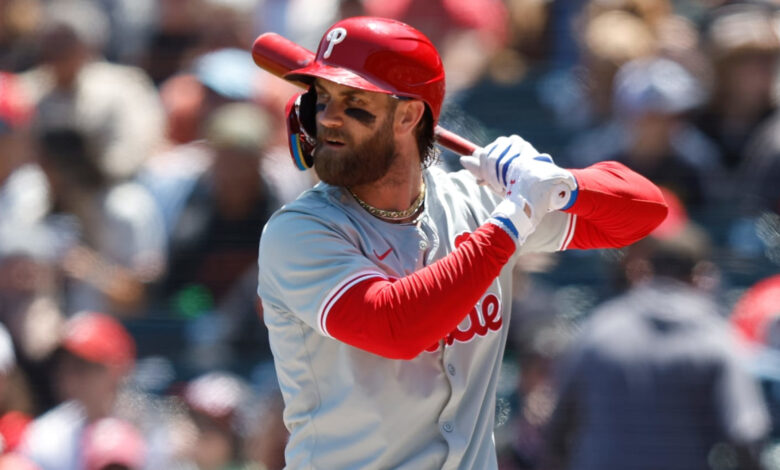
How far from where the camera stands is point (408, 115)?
228 cm

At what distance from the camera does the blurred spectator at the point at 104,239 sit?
4.17 metres

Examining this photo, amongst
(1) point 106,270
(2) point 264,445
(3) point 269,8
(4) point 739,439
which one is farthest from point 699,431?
(3) point 269,8

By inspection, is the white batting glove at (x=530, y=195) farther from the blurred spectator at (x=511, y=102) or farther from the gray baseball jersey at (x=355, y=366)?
the blurred spectator at (x=511, y=102)

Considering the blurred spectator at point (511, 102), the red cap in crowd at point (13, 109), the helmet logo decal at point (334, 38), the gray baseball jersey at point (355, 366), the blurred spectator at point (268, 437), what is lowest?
the blurred spectator at point (268, 437)

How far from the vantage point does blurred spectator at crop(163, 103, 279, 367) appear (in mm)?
3975

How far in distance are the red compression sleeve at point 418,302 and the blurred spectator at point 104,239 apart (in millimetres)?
2220

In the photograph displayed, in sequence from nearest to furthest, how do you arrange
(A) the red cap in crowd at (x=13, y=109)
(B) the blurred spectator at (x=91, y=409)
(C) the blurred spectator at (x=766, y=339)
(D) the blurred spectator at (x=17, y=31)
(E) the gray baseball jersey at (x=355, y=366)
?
(E) the gray baseball jersey at (x=355, y=366) < (C) the blurred spectator at (x=766, y=339) < (B) the blurred spectator at (x=91, y=409) < (A) the red cap in crowd at (x=13, y=109) < (D) the blurred spectator at (x=17, y=31)

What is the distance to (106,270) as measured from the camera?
4.20 metres

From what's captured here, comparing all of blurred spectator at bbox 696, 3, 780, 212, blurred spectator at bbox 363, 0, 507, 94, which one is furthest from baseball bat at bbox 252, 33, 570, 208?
blurred spectator at bbox 363, 0, 507, 94

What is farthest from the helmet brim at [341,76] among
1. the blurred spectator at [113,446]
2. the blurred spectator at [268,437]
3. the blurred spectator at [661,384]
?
the blurred spectator at [113,446]

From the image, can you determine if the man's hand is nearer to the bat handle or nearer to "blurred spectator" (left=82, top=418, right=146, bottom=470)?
the bat handle

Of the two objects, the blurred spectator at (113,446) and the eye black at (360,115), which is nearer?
the eye black at (360,115)

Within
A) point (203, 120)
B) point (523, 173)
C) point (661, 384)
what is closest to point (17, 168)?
point (203, 120)

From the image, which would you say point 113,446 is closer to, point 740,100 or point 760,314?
point 760,314
